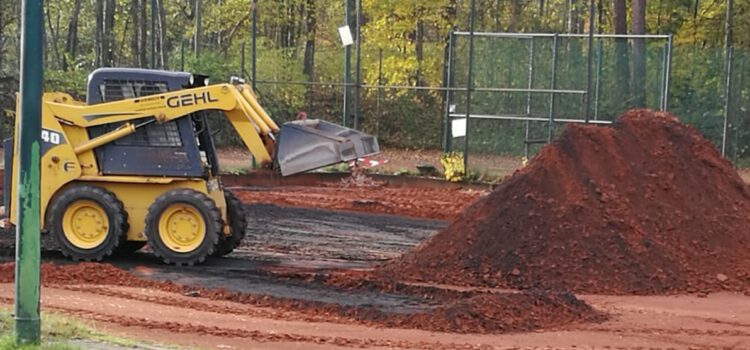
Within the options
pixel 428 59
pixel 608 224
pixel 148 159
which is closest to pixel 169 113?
pixel 148 159

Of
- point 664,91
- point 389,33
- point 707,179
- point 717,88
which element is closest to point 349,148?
point 707,179

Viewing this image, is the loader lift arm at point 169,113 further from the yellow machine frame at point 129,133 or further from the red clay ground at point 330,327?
the red clay ground at point 330,327

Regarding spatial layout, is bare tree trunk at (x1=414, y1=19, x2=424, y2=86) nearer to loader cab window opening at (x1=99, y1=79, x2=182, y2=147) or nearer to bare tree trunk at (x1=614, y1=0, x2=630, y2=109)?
bare tree trunk at (x1=614, y1=0, x2=630, y2=109)

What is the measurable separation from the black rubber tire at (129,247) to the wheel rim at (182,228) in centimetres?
73

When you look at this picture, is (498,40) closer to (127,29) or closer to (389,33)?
(389,33)

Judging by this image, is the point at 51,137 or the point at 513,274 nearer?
the point at 513,274

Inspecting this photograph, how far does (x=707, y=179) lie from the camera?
1594cm

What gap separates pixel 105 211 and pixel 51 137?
1.09 meters

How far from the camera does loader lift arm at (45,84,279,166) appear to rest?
14344 millimetres

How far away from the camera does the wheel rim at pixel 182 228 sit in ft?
47.2

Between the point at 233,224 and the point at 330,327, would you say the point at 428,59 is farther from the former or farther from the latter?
the point at 330,327

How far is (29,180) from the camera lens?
27.9 feet

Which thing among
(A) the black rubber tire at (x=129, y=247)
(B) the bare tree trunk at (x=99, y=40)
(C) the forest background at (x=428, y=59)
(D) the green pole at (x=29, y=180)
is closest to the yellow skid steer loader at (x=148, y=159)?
(A) the black rubber tire at (x=129, y=247)

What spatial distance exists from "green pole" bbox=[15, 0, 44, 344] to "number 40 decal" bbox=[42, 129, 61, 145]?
596 centimetres
